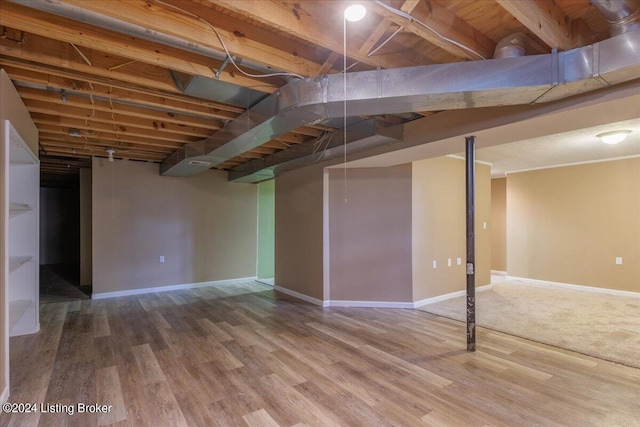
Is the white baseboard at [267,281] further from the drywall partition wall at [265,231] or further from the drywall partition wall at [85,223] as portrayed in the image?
the drywall partition wall at [85,223]

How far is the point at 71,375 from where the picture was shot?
8.70 ft

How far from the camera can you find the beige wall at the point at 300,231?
4973mm

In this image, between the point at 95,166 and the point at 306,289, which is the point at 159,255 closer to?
the point at 95,166

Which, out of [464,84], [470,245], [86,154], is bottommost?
[470,245]

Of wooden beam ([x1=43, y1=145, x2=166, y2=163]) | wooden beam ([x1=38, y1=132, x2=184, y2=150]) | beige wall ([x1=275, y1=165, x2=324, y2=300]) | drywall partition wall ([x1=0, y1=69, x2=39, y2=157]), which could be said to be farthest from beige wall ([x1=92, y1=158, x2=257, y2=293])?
drywall partition wall ([x1=0, y1=69, x2=39, y2=157])

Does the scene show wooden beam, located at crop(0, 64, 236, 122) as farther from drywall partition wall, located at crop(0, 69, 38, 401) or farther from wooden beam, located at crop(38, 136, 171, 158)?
wooden beam, located at crop(38, 136, 171, 158)

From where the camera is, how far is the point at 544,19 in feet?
5.77

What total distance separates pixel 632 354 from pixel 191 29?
472cm

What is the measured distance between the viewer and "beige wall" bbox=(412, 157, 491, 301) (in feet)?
15.6

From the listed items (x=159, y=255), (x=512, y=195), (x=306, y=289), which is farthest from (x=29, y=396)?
(x=512, y=195)

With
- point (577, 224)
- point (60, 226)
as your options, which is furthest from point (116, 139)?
point (577, 224)

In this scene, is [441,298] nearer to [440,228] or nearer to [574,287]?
[440,228]

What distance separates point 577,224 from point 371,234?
4312 millimetres

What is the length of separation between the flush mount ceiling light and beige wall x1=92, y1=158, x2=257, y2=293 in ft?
18.0
